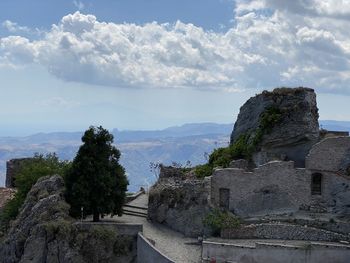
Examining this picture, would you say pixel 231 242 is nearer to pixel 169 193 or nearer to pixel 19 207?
pixel 169 193

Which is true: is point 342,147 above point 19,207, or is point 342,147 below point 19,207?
above

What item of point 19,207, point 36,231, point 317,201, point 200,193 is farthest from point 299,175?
point 19,207

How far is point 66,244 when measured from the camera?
34969 millimetres

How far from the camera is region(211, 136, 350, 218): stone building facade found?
3747 cm

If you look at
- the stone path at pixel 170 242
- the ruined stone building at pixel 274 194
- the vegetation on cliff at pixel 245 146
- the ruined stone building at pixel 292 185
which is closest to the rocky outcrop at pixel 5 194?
the stone path at pixel 170 242

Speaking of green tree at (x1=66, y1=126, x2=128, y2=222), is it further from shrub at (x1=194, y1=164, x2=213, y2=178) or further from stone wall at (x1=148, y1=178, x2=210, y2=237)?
shrub at (x1=194, y1=164, x2=213, y2=178)

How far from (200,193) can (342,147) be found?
920 cm

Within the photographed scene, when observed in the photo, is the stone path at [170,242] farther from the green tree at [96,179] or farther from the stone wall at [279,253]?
the green tree at [96,179]

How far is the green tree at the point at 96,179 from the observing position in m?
36.4

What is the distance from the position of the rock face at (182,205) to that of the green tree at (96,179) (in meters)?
2.41

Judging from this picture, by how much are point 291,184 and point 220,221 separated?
502 centimetres

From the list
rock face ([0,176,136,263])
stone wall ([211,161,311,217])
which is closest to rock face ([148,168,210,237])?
stone wall ([211,161,311,217])

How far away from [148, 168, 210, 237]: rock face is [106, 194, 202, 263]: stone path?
566mm

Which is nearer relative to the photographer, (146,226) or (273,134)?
(146,226)
